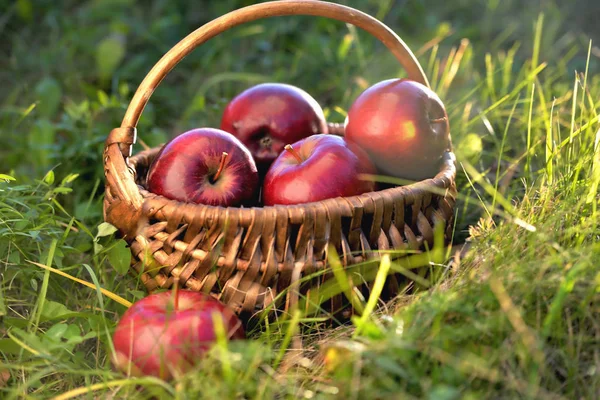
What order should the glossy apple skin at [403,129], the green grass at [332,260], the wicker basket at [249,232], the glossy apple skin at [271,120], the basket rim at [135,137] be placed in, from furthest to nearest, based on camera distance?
the glossy apple skin at [271,120], the glossy apple skin at [403,129], the basket rim at [135,137], the wicker basket at [249,232], the green grass at [332,260]

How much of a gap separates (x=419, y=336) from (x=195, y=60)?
2.69 metres

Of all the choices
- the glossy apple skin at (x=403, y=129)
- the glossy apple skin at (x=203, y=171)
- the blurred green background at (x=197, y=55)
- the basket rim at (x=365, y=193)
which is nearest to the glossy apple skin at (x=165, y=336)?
the basket rim at (x=365, y=193)

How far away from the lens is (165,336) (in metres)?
1.42

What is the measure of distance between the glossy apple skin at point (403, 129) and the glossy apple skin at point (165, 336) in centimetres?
70

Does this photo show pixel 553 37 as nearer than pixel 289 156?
No

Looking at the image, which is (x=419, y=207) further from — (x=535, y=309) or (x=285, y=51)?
(x=285, y=51)

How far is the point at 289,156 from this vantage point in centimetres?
186

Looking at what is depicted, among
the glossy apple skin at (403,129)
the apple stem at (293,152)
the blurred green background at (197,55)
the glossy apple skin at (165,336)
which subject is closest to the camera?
the glossy apple skin at (165,336)

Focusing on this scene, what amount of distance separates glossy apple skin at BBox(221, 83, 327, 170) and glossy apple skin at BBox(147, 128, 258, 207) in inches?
10.3

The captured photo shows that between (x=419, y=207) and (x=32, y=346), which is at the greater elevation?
(x=419, y=207)

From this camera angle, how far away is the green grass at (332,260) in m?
1.21

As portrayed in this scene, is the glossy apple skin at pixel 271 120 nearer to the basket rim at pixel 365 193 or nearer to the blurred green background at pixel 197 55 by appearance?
the basket rim at pixel 365 193

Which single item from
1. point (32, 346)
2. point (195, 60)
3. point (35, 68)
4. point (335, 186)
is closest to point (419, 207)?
point (335, 186)

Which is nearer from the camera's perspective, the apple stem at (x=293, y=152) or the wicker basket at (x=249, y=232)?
the wicker basket at (x=249, y=232)
